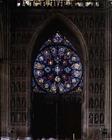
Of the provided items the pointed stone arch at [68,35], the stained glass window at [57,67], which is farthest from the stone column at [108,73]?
the stained glass window at [57,67]

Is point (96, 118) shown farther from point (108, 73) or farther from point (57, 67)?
Answer: point (57, 67)

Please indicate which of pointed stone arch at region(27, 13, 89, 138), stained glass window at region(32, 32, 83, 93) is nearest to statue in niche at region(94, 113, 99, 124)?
pointed stone arch at region(27, 13, 89, 138)

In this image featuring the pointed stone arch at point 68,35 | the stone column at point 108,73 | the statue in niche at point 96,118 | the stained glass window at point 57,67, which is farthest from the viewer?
the stained glass window at point 57,67

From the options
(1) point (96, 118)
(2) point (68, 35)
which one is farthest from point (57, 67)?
(1) point (96, 118)

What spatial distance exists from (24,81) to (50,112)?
2277mm

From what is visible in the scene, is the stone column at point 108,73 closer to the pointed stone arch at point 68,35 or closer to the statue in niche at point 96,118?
the statue in niche at point 96,118

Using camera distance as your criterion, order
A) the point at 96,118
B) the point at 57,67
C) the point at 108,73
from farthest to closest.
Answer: the point at 57,67 < the point at 96,118 < the point at 108,73

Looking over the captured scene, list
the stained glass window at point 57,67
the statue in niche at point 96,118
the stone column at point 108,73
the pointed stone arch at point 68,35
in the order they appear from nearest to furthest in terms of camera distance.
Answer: the stone column at point 108,73 < the statue in niche at point 96,118 < the pointed stone arch at point 68,35 < the stained glass window at point 57,67

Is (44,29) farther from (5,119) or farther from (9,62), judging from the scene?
(5,119)

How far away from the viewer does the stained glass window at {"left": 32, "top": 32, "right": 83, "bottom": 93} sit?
127ft

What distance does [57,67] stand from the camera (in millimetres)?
39031

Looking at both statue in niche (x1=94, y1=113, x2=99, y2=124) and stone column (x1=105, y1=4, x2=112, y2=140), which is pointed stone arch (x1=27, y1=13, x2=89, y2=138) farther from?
stone column (x1=105, y1=4, x2=112, y2=140)

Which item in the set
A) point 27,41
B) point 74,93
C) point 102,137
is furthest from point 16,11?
point 102,137

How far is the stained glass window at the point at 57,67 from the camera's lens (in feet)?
127
